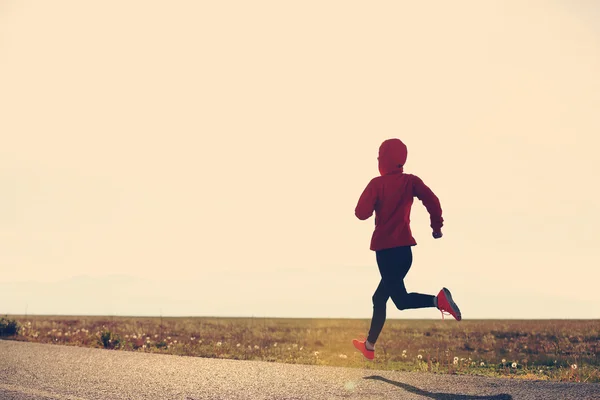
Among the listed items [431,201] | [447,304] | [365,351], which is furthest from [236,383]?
[431,201]

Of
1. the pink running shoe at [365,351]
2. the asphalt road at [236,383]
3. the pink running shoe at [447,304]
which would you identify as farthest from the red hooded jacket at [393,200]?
the asphalt road at [236,383]

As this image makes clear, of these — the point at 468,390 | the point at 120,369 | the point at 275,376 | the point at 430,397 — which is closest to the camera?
the point at 430,397

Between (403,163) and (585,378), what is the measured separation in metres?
3.50

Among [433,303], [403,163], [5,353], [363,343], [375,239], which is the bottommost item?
[5,353]

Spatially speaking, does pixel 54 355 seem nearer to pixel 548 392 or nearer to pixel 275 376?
pixel 275 376

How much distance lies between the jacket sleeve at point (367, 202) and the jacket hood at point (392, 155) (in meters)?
0.22

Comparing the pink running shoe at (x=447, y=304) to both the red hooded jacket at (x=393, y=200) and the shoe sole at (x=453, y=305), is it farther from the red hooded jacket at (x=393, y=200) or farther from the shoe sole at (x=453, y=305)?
→ the red hooded jacket at (x=393, y=200)

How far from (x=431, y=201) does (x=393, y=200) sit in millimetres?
401

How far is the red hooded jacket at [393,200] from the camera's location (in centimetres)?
657

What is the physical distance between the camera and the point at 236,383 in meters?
6.70

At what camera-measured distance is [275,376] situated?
282 inches

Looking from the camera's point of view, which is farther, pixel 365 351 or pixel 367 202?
pixel 365 351

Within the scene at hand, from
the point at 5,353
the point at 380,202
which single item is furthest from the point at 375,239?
the point at 5,353

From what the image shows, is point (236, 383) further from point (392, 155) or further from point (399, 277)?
point (392, 155)
